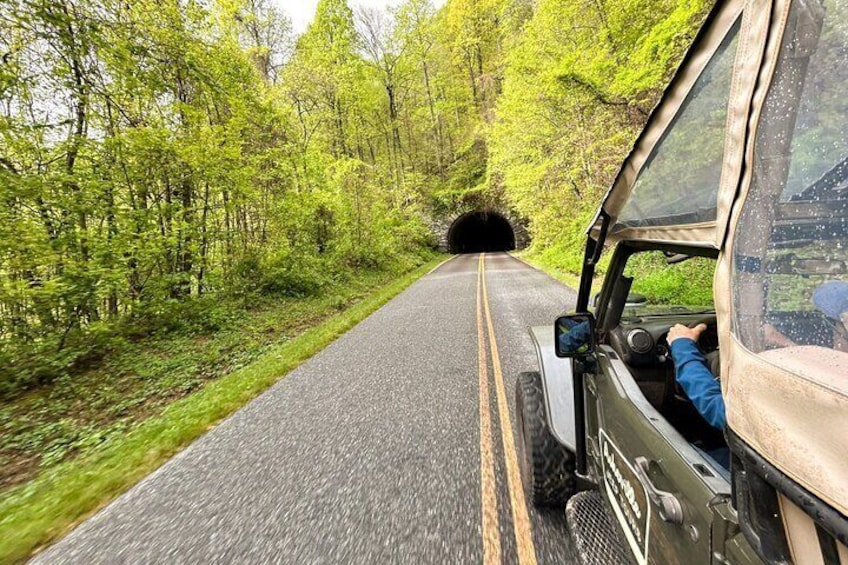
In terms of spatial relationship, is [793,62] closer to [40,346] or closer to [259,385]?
[259,385]

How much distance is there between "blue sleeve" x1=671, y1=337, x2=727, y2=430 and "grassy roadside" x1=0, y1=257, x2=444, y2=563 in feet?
13.9

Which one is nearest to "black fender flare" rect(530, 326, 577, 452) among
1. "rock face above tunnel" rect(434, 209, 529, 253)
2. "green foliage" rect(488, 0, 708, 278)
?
"green foliage" rect(488, 0, 708, 278)

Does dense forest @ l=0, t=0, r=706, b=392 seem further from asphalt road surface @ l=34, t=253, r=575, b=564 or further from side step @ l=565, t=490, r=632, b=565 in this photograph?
side step @ l=565, t=490, r=632, b=565

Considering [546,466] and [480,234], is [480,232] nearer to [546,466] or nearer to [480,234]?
[480,234]

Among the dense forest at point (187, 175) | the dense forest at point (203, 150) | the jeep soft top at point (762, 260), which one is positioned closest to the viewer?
the jeep soft top at point (762, 260)

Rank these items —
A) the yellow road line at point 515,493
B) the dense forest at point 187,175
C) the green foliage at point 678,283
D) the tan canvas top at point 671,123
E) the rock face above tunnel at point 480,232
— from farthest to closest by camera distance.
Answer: the rock face above tunnel at point 480,232, the green foliage at point 678,283, the dense forest at point 187,175, the yellow road line at point 515,493, the tan canvas top at point 671,123

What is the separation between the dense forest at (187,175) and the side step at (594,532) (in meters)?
5.26

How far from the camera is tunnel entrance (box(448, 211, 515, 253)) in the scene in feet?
115

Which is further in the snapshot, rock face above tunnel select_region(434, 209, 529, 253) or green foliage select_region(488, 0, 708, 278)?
rock face above tunnel select_region(434, 209, 529, 253)

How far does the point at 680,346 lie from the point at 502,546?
5.38 feet

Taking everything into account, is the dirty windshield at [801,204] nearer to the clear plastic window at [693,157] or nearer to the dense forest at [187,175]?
the clear plastic window at [693,157]

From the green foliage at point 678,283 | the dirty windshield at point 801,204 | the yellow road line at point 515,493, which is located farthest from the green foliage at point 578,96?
the dirty windshield at point 801,204

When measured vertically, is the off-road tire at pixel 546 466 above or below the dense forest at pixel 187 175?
below

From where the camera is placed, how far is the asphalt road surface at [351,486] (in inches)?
93.0
